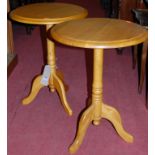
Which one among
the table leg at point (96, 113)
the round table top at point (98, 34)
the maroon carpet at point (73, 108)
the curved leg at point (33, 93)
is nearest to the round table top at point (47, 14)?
the round table top at point (98, 34)

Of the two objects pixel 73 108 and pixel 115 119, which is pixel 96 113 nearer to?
pixel 115 119

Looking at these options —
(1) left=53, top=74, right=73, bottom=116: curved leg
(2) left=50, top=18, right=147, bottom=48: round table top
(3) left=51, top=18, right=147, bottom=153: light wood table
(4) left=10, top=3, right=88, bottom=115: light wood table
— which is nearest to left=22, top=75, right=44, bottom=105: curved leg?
(4) left=10, top=3, right=88, bottom=115: light wood table

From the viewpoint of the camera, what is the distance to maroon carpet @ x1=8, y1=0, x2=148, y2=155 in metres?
1.72

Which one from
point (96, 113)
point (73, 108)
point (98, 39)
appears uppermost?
point (98, 39)

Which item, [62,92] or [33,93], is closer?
[62,92]

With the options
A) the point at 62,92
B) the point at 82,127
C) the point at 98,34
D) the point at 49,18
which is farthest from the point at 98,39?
the point at 62,92

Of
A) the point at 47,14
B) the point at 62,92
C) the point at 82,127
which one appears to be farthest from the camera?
the point at 62,92

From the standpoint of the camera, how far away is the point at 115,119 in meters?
1.74

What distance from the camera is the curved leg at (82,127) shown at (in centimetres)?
167

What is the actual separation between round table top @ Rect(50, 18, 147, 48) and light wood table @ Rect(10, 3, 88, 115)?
14 cm

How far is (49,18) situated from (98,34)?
422 mm

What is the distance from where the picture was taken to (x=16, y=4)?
12.1 feet

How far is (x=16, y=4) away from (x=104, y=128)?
241 centimetres
